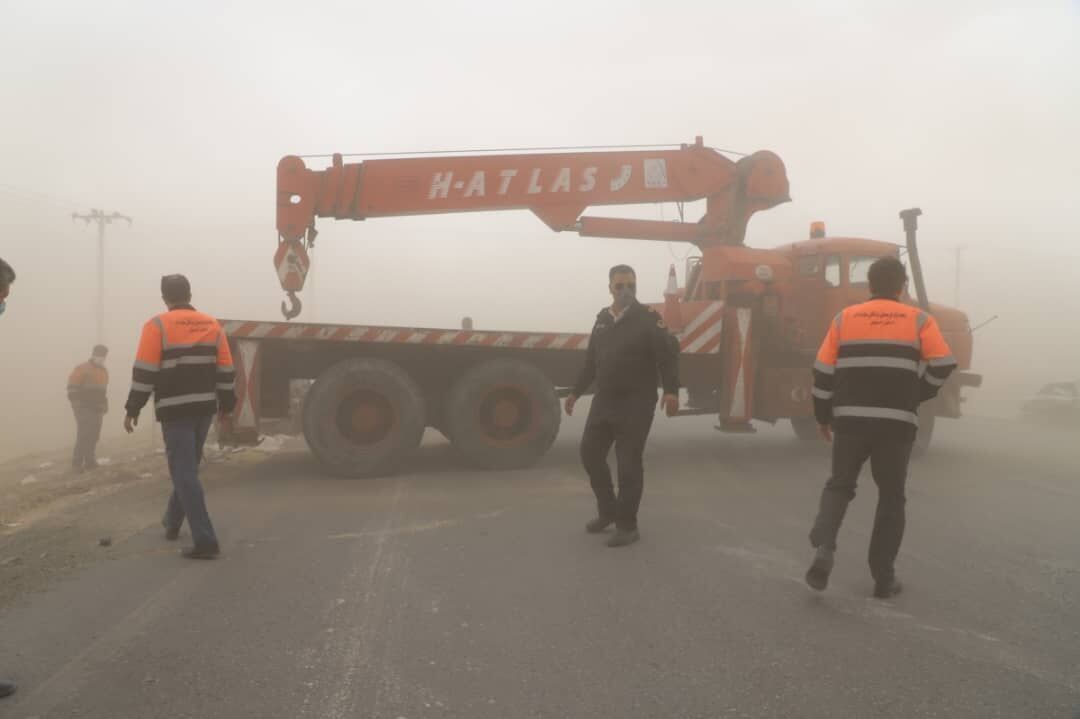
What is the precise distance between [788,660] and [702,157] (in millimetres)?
7478

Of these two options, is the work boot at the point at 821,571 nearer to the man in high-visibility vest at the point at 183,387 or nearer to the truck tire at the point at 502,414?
the man in high-visibility vest at the point at 183,387

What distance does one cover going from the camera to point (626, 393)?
514 centimetres

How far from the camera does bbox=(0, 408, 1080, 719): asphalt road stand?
2.82 meters

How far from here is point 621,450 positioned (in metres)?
5.11

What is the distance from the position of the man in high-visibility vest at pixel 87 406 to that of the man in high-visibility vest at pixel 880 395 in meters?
10.5

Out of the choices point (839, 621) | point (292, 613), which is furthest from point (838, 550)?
point (292, 613)

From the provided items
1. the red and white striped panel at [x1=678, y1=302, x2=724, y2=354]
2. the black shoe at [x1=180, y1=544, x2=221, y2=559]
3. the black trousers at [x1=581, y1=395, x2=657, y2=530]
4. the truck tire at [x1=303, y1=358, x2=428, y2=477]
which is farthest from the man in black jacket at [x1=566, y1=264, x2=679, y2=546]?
the red and white striped panel at [x1=678, y1=302, x2=724, y2=354]

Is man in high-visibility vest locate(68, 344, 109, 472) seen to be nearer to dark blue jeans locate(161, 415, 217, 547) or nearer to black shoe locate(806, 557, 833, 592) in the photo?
dark blue jeans locate(161, 415, 217, 547)

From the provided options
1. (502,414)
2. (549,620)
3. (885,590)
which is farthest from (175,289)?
(885,590)

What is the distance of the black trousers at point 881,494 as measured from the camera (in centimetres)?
395

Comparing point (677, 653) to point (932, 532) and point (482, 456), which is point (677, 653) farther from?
point (482, 456)

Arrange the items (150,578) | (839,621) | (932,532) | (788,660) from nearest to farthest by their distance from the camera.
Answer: (788,660)
(839,621)
(150,578)
(932,532)

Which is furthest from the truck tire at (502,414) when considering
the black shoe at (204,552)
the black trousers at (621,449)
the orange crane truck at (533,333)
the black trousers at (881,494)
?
the black trousers at (881,494)

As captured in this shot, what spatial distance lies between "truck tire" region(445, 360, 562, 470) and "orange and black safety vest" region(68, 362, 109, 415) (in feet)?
20.8
